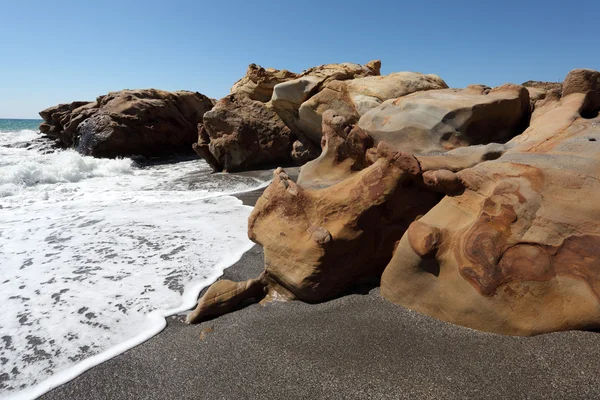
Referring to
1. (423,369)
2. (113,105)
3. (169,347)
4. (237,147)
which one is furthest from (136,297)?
(113,105)

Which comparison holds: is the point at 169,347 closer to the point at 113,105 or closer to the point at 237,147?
the point at 237,147

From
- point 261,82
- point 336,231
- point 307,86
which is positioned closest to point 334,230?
point 336,231

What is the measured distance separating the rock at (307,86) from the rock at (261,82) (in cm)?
131

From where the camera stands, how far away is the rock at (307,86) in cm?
808

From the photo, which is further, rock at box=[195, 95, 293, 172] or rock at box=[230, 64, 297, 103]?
rock at box=[230, 64, 297, 103]

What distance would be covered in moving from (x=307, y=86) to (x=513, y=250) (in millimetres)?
6675

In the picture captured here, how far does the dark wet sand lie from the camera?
1812mm

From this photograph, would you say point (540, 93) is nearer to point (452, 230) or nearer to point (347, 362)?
point (452, 230)

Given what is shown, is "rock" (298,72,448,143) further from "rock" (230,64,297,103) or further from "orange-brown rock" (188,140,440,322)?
"orange-brown rock" (188,140,440,322)

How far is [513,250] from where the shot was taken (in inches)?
82.7

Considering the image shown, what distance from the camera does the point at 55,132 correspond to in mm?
18328

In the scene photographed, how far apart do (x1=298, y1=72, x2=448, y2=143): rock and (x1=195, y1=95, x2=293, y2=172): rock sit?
2.51 meters

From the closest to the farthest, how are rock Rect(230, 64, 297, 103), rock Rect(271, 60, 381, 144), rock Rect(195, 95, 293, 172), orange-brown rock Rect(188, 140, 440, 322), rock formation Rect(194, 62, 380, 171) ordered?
orange-brown rock Rect(188, 140, 440, 322) → rock Rect(271, 60, 381, 144) → rock formation Rect(194, 62, 380, 171) → rock Rect(195, 95, 293, 172) → rock Rect(230, 64, 297, 103)

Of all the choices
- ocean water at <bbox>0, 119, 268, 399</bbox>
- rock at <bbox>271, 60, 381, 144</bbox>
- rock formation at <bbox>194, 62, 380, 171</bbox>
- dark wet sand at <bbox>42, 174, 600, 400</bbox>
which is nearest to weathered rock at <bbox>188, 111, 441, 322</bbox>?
dark wet sand at <bbox>42, 174, 600, 400</bbox>
